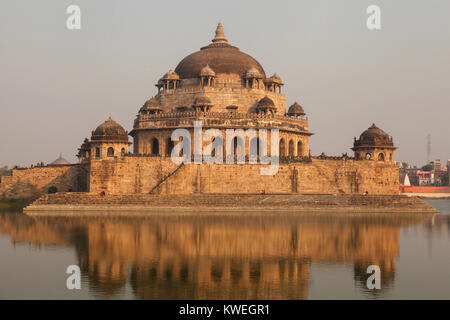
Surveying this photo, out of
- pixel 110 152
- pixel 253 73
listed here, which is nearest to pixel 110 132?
pixel 110 152

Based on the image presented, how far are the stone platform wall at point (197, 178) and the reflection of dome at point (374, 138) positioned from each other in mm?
5870

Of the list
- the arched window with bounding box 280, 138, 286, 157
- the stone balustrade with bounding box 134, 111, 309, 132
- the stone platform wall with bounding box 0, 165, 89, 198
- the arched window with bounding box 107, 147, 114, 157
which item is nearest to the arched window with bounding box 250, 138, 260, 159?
the stone balustrade with bounding box 134, 111, 309, 132

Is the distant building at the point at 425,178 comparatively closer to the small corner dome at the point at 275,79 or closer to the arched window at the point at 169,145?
the small corner dome at the point at 275,79

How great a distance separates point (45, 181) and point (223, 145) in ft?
53.4

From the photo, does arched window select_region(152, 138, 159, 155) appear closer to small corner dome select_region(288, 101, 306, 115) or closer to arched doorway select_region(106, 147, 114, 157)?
arched doorway select_region(106, 147, 114, 157)

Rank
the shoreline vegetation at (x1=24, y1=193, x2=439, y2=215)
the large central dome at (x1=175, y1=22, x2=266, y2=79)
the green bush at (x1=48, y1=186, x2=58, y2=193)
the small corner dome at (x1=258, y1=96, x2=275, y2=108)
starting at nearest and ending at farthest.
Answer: the shoreline vegetation at (x1=24, y1=193, x2=439, y2=215), the green bush at (x1=48, y1=186, x2=58, y2=193), the small corner dome at (x1=258, y1=96, x2=275, y2=108), the large central dome at (x1=175, y1=22, x2=266, y2=79)

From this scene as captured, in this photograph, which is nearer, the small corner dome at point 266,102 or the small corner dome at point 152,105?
the small corner dome at point 266,102

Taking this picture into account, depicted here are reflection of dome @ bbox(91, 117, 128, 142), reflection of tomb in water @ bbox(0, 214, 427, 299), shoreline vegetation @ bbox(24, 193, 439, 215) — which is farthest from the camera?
reflection of dome @ bbox(91, 117, 128, 142)

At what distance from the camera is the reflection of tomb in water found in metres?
16.1

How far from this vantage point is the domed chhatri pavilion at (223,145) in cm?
4500

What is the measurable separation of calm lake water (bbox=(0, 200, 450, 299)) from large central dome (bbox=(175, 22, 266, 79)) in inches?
958

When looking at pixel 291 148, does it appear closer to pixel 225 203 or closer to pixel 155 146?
pixel 155 146

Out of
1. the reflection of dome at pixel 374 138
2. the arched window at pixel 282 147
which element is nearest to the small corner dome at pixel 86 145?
the arched window at pixel 282 147
